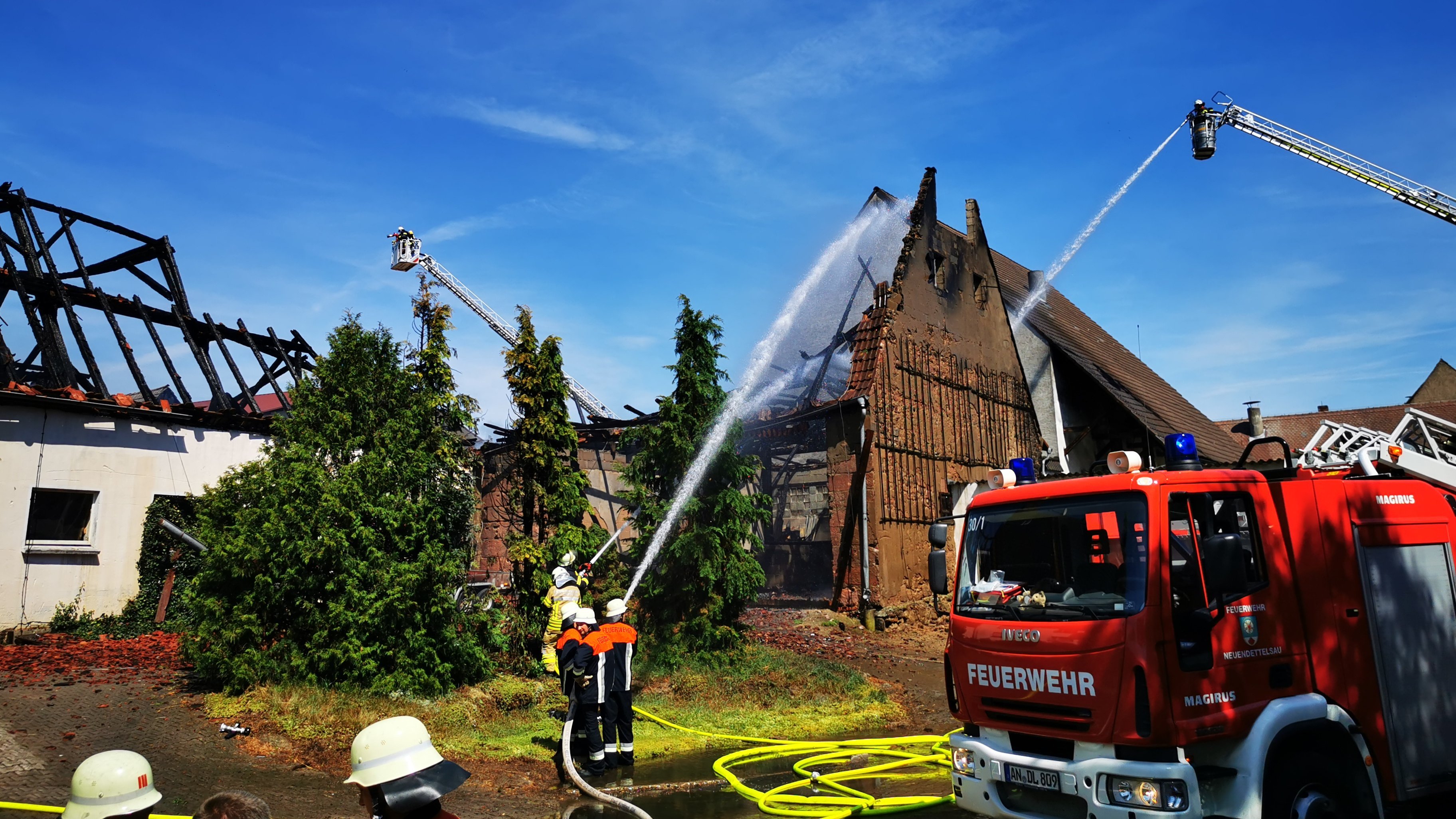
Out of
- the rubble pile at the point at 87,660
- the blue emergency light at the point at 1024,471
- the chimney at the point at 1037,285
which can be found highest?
the chimney at the point at 1037,285

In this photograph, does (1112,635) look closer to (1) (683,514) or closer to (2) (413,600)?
(2) (413,600)

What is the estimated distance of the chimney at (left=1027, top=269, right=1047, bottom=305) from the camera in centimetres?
2807

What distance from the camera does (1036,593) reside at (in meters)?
5.87

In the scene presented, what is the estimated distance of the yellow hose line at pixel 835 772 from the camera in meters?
7.31

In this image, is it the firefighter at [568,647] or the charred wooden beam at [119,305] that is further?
the charred wooden beam at [119,305]

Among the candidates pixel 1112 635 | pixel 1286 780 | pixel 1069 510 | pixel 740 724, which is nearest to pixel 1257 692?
pixel 1286 780

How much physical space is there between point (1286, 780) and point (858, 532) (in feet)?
40.6

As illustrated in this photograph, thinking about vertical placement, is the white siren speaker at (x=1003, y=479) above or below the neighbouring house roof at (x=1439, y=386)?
below

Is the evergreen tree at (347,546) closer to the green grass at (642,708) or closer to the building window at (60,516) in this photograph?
the green grass at (642,708)

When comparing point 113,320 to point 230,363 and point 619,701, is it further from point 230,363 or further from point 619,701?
point 619,701

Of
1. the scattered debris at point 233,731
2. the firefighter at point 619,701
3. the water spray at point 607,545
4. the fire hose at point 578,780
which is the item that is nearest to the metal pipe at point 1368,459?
the fire hose at point 578,780

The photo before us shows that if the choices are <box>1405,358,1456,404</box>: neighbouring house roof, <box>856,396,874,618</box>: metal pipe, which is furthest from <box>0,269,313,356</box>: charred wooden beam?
<box>1405,358,1456,404</box>: neighbouring house roof

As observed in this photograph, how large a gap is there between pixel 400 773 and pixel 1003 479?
496 cm

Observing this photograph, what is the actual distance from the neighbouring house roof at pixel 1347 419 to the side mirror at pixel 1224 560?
4113 cm
